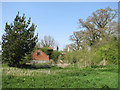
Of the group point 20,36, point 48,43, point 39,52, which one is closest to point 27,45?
point 20,36

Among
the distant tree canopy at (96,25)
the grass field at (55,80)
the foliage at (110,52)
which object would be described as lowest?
the grass field at (55,80)

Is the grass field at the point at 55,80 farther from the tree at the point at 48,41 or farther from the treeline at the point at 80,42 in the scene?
the tree at the point at 48,41

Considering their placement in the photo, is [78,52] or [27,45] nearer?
[27,45]

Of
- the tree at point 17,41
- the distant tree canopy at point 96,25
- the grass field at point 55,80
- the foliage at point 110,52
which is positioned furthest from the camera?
the distant tree canopy at point 96,25

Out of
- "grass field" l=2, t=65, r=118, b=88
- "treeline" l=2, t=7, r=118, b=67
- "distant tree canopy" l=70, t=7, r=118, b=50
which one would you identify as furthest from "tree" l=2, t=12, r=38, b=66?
"distant tree canopy" l=70, t=7, r=118, b=50

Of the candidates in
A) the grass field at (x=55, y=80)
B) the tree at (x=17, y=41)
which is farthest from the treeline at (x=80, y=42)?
the grass field at (x=55, y=80)

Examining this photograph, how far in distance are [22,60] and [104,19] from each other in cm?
1715

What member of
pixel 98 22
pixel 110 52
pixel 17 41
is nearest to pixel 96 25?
pixel 98 22

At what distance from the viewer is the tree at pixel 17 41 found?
607 inches

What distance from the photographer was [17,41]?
1506cm

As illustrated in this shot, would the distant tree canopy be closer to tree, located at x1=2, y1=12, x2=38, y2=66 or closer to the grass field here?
tree, located at x1=2, y1=12, x2=38, y2=66

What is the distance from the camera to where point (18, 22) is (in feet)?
53.0

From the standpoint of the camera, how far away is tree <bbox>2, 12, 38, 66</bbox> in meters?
15.4

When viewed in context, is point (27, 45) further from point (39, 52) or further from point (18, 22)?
point (39, 52)
